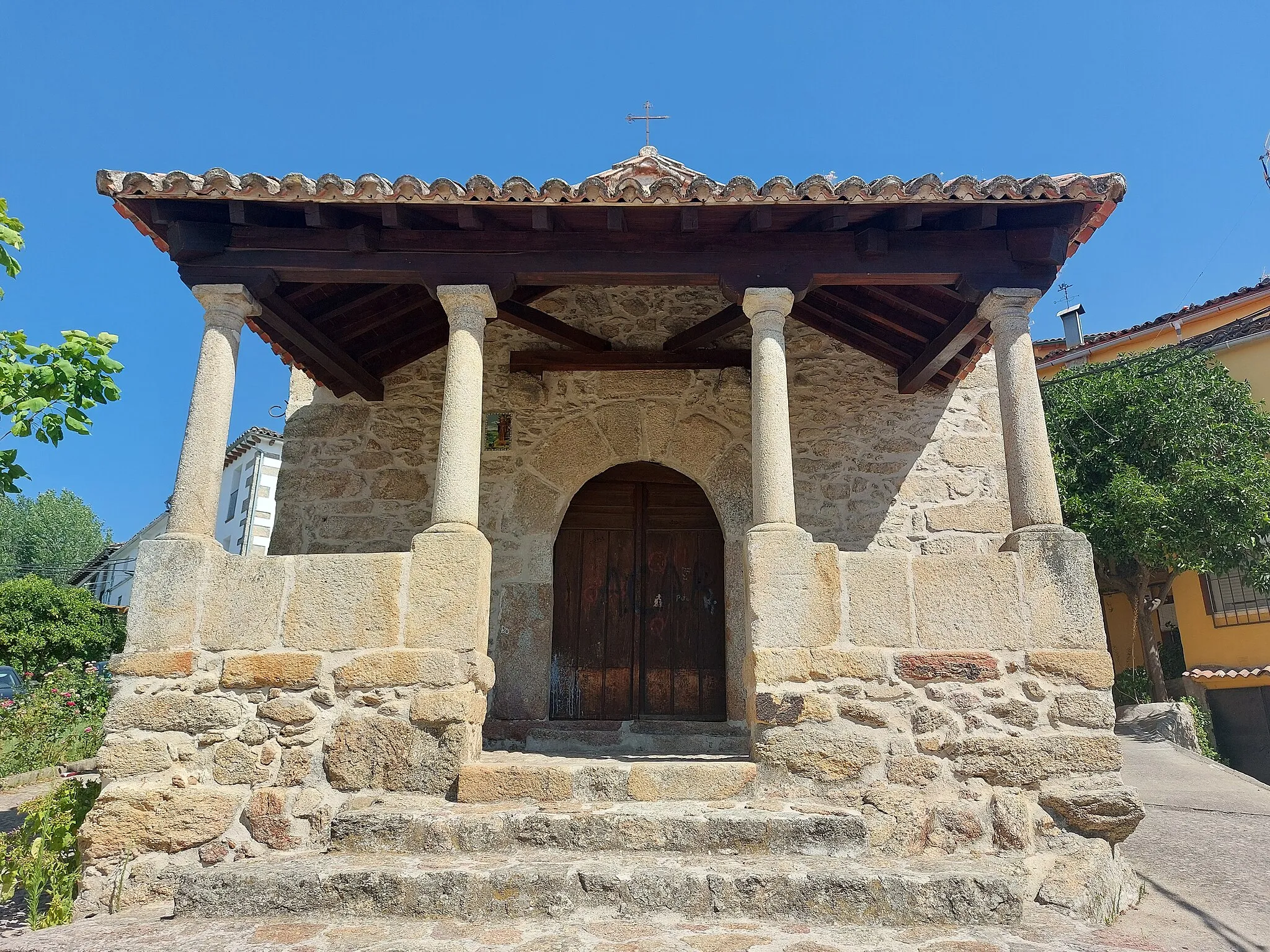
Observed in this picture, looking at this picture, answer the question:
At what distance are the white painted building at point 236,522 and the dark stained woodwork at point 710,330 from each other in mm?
20168

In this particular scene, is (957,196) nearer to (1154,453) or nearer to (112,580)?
(1154,453)

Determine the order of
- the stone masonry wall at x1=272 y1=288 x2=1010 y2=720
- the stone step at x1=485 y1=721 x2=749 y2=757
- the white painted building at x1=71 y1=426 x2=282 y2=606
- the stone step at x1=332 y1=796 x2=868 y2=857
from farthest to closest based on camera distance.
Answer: the white painted building at x1=71 y1=426 x2=282 y2=606, the stone masonry wall at x1=272 y1=288 x2=1010 y2=720, the stone step at x1=485 y1=721 x2=749 y2=757, the stone step at x1=332 y1=796 x2=868 y2=857

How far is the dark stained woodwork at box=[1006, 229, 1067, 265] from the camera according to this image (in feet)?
15.8

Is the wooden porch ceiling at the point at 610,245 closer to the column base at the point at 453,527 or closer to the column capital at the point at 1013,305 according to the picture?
the column capital at the point at 1013,305

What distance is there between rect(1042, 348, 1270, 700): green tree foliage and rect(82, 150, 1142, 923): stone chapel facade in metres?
6.66

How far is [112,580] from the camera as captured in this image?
30.1 meters

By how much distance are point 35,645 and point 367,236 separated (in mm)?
13932

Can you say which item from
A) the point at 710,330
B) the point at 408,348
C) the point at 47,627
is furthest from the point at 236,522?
the point at 710,330

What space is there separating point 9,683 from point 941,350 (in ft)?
48.1

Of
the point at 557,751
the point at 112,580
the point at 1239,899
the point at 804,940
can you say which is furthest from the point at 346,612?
the point at 112,580

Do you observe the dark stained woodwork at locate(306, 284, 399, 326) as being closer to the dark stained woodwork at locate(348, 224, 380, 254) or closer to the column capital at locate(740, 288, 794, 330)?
the dark stained woodwork at locate(348, 224, 380, 254)

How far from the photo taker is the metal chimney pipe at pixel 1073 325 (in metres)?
16.2

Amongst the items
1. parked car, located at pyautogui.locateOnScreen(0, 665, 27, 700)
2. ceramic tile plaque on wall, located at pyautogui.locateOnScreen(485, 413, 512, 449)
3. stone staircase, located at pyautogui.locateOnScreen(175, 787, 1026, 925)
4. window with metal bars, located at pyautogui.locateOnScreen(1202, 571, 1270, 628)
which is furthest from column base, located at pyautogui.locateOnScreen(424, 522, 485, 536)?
window with metal bars, located at pyautogui.locateOnScreen(1202, 571, 1270, 628)

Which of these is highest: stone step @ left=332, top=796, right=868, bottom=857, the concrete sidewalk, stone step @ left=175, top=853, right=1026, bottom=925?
stone step @ left=332, top=796, right=868, bottom=857
